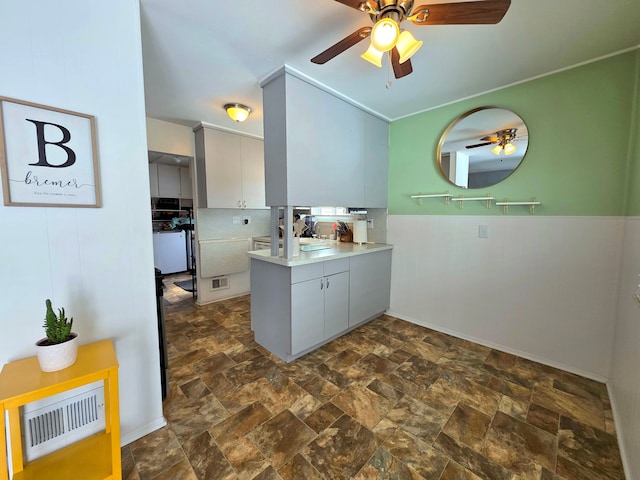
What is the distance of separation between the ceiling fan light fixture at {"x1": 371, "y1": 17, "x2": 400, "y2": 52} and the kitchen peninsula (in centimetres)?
151

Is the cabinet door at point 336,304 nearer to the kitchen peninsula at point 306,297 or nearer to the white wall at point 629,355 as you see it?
the kitchen peninsula at point 306,297

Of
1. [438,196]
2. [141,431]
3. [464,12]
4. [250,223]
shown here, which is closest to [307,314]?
[141,431]

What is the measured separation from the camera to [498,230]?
2391 mm

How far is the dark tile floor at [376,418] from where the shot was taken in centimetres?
129

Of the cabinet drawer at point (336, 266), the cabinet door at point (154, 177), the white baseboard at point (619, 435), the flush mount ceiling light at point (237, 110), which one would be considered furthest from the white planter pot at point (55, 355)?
the cabinet door at point (154, 177)

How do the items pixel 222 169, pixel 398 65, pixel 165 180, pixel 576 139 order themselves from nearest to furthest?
pixel 398 65, pixel 576 139, pixel 222 169, pixel 165 180

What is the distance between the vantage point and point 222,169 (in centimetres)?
347

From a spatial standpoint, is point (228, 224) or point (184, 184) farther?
point (184, 184)

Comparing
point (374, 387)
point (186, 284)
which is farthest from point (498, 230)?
point (186, 284)

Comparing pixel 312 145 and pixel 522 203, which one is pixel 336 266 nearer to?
pixel 312 145

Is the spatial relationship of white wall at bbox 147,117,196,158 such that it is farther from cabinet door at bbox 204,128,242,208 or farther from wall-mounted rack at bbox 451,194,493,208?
wall-mounted rack at bbox 451,194,493,208

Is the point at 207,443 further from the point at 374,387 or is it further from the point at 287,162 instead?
the point at 287,162

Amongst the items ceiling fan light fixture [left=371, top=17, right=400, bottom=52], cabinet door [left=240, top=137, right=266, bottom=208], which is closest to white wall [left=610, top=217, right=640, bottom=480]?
ceiling fan light fixture [left=371, top=17, right=400, bottom=52]

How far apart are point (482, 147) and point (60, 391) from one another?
3368 millimetres
